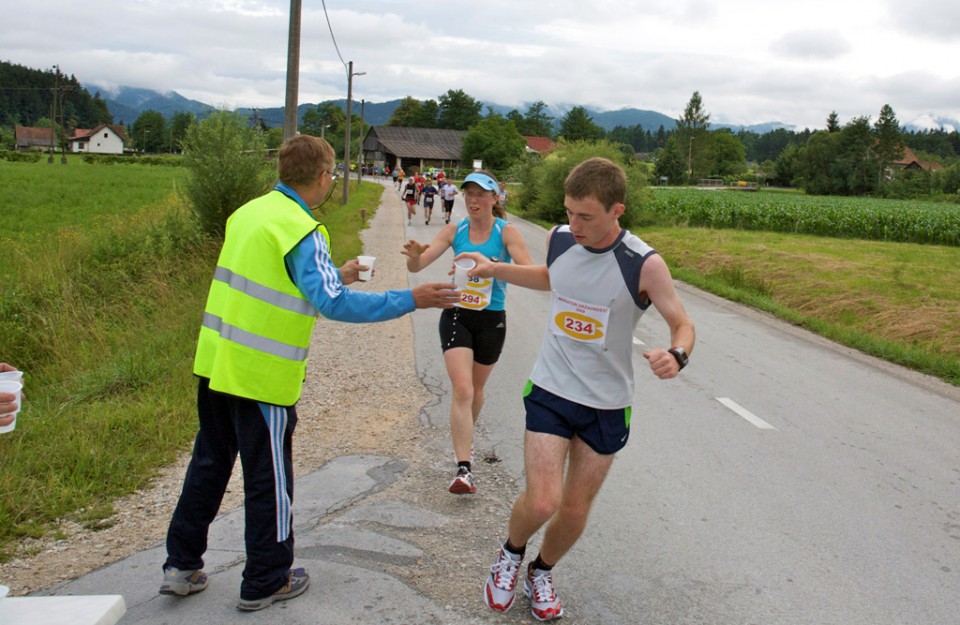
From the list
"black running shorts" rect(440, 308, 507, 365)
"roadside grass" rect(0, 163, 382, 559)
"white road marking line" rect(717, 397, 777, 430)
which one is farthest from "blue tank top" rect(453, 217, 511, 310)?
"white road marking line" rect(717, 397, 777, 430)

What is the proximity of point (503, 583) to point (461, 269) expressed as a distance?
1.61 meters

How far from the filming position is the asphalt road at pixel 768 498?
12.8 ft

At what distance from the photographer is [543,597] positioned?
141 inches

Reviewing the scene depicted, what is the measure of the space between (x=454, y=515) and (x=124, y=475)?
6.76ft

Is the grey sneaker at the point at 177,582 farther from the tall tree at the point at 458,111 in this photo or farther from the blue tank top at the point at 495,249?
the tall tree at the point at 458,111

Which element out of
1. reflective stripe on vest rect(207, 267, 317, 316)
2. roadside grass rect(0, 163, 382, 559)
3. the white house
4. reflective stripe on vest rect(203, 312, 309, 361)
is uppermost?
the white house

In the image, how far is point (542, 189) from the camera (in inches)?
1545

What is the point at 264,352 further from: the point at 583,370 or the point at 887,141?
the point at 887,141

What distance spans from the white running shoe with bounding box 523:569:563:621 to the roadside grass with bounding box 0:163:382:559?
2377 mm

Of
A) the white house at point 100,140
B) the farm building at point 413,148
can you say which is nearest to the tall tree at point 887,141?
the farm building at point 413,148

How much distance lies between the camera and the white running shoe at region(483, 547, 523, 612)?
3.61 meters

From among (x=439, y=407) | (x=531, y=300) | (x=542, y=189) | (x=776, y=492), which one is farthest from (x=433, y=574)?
(x=542, y=189)

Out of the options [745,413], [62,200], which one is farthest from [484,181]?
[62,200]

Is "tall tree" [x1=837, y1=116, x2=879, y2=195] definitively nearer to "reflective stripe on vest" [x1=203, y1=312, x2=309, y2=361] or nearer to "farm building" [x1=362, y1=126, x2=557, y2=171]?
"farm building" [x1=362, y1=126, x2=557, y2=171]
